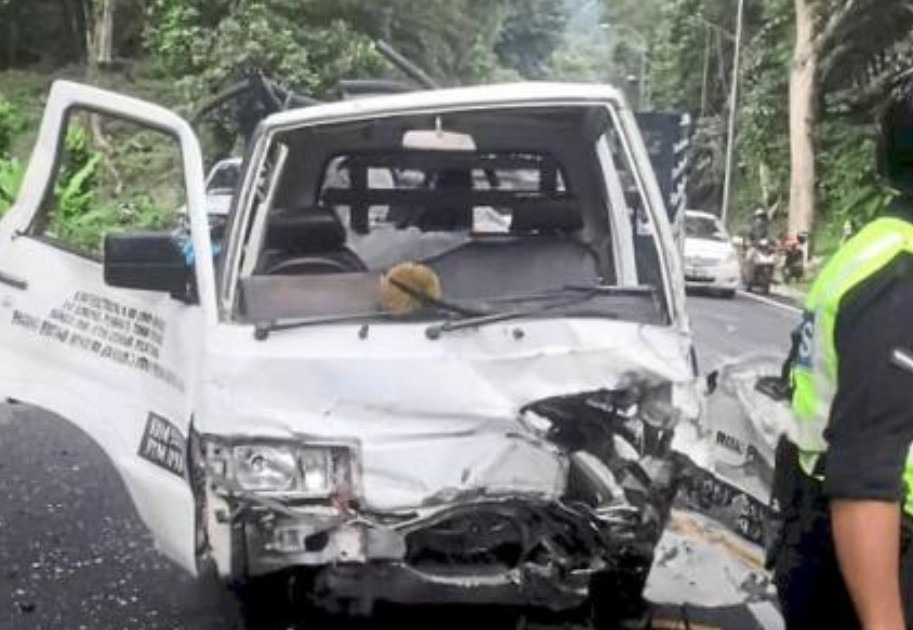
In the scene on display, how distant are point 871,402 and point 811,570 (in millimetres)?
404

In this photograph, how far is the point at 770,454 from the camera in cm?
387

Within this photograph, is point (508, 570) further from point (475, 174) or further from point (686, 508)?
point (475, 174)

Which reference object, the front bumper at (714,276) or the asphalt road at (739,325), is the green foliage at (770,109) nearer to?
the asphalt road at (739,325)

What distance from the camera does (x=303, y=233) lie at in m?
5.86

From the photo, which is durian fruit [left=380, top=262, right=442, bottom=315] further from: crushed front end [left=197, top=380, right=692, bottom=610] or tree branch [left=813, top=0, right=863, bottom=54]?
tree branch [left=813, top=0, right=863, bottom=54]

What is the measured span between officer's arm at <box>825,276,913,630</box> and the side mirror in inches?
118

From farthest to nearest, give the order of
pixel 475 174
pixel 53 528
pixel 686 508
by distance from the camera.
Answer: pixel 53 528
pixel 475 174
pixel 686 508

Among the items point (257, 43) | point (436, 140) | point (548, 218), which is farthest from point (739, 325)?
point (257, 43)

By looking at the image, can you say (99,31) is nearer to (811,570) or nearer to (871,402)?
(811,570)

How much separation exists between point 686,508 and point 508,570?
75 cm

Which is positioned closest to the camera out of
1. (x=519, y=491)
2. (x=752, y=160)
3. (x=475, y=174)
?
(x=519, y=491)

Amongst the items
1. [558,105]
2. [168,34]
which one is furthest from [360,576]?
[168,34]

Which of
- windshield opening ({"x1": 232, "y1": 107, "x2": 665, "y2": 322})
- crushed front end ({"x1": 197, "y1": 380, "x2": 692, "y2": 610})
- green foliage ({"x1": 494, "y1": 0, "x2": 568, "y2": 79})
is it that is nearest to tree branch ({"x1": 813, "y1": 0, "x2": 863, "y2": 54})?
windshield opening ({"x1": 232, "y1": 107, "x2": 665, "y2": 322})

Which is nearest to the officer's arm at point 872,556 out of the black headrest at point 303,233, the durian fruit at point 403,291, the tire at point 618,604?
the tire at point 618,604
